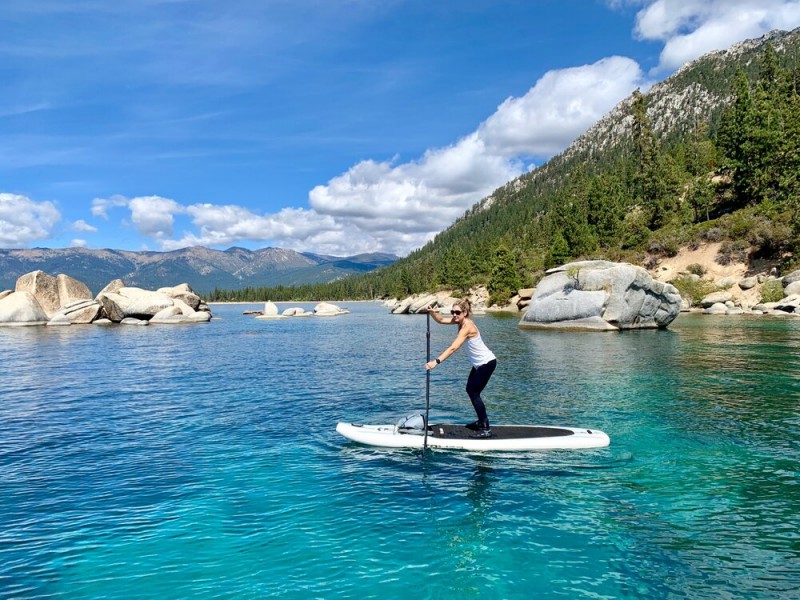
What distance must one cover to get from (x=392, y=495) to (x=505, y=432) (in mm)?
4743

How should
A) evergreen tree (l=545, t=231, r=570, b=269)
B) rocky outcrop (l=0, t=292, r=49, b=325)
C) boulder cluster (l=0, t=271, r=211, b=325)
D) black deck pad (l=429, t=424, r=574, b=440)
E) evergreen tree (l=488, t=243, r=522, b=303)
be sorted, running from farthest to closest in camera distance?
evergreen tree (l=488, t=243, r=522, b=303), evergreen tree (l=545, t=231, r=570, b=269), boulder cluster (l=0, t=271, r=211, b=325), rocky outcrop (l=0, t=292, r=49, b=325), black deck pad (l=429, t=424, r=574, b=440)

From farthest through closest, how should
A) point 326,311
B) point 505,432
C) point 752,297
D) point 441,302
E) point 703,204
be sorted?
point 441,302, point 326,311, point 703,204, point 752,297, point 505,432

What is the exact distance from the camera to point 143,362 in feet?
112

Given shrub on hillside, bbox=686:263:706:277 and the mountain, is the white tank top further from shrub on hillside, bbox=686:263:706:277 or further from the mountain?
shrub on hillside, bbox=686:263:706:277

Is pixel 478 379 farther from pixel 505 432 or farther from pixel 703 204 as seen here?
pixel 703 204

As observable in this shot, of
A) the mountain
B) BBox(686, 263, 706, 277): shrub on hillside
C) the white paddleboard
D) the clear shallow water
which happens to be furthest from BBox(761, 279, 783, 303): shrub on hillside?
the white paddleboard

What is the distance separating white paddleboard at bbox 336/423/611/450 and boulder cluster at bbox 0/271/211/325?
212 feet

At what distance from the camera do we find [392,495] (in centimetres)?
1145

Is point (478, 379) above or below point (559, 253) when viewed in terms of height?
below

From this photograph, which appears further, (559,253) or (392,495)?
(559,253)

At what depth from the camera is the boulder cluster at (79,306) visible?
6938 cm

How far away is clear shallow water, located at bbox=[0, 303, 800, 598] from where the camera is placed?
8070mm

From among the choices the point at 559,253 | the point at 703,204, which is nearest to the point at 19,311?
the point at 559,253

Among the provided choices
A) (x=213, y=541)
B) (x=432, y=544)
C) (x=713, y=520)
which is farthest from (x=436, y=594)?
(x=713, y=520)
